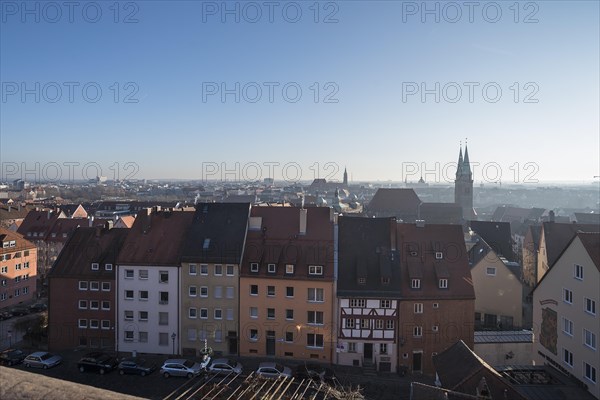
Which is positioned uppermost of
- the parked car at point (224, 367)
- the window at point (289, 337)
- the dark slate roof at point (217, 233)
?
the dark slate roof at point (217, 233)

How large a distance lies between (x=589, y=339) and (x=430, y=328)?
8.72 meters

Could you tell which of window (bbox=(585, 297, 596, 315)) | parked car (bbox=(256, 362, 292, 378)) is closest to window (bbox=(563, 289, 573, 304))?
window (bbox=(585, 297, 596, 315))

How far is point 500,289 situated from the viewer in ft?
124

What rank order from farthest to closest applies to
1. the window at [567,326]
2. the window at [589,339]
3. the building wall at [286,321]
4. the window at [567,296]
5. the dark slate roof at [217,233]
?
the dark slate roof at [217,233] → the building wall at [286,321] → the window at [567,296] → the window at [567,326] → the window at [589,339]

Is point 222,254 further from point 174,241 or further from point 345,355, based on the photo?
point 345,355

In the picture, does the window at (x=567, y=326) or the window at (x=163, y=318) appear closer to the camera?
the window at (x=567, y=326)

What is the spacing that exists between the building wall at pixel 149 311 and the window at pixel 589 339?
73.3ft

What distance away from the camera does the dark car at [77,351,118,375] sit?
27797mm

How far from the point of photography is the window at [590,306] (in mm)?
21734

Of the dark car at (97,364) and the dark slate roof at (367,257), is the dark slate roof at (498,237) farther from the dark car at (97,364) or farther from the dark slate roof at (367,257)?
the dark car at (97,364)

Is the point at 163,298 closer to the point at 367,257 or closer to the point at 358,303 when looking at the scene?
the point at 358,303

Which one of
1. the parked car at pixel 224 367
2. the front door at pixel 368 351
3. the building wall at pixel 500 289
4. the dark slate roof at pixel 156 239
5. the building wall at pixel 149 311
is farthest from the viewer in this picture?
the building wall at pixel 500 289

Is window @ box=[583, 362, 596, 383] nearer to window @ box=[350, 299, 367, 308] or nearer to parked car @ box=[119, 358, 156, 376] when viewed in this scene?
window @ box=[350, 299, 367, 308]

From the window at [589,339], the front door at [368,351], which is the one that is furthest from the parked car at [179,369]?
the window at [589,339]
